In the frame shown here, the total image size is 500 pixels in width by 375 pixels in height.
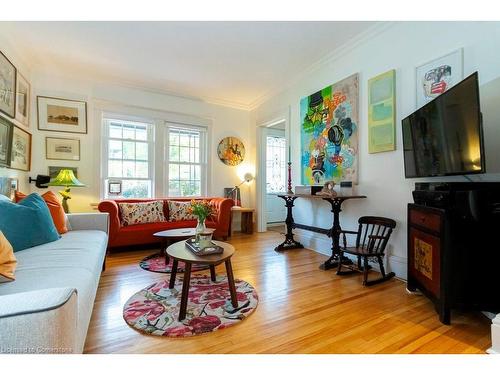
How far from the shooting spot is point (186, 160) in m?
4.89

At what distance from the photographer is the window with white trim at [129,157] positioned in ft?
13.7

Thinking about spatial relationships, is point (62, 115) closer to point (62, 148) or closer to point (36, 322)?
point (62, 148)

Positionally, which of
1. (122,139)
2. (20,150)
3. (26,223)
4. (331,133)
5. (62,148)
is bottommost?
(26,223)

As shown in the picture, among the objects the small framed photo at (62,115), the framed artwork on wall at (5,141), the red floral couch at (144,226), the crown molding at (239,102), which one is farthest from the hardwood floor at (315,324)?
the crown molding at (239,102)

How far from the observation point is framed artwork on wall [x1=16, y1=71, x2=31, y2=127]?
10.1ft

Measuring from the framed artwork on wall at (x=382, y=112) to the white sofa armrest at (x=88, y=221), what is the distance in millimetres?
3175

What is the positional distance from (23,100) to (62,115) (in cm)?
54

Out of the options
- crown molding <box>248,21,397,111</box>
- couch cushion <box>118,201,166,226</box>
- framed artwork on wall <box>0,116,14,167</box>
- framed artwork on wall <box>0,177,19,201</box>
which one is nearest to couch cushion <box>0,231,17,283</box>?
framed artwork on wall <box>0,177,19,201</box>

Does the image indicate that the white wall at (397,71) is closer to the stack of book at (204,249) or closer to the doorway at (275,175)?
the stack of book at (204,249)

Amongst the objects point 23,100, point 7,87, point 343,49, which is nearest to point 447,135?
point 343,49

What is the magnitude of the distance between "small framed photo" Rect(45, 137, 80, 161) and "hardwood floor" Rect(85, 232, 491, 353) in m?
2.33

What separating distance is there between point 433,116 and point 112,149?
14.7 ft

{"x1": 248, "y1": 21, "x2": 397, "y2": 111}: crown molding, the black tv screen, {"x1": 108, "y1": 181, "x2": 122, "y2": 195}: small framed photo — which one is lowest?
{"x1": 108, "y1": 181, "x2": 122, "y2": 195}: small framed photo

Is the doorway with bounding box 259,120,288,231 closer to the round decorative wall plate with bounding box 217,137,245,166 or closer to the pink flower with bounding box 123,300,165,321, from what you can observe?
the round decorative wall plate with bounding box 217,137,245,166
